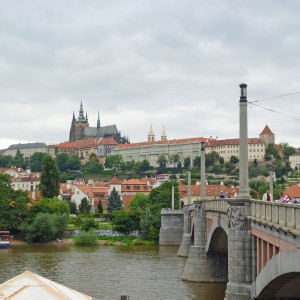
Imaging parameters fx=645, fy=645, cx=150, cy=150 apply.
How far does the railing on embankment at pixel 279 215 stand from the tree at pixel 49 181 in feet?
275

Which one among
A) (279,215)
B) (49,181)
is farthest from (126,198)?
(279,215)

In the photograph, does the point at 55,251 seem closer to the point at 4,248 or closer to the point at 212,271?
the point at 4,248

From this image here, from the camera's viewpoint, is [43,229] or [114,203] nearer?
[43,229]

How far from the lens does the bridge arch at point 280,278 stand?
715 inches

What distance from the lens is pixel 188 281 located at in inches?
1785

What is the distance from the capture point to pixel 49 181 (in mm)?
107688

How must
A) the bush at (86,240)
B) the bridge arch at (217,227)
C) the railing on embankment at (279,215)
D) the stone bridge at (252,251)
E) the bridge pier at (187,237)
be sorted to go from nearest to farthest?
1. the railing on embankment at (279,215)
2. the stone bridge at (252,251)
3. the bridge arch at (217,227)
4. the bridge pier at (187,237)
5. the bush at (86,240)

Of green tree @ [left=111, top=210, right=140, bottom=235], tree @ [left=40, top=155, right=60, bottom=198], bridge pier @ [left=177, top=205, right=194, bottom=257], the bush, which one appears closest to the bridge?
bridge pier @ [left=177, top=205, right=194, bottom=257]

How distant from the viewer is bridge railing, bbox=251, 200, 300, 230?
735 inches

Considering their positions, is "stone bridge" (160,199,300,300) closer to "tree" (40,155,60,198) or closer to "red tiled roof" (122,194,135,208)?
"tree" (40,155,60,198)

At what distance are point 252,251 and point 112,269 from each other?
29768 millimetres

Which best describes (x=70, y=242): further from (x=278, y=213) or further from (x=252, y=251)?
(x=278, y=213)

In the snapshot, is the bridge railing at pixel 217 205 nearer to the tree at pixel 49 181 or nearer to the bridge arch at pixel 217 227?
the bridge arch at pixel 217 227

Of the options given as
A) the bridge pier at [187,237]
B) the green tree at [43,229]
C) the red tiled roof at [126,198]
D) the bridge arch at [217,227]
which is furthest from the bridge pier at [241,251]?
the red tiled roof at [126,198]
